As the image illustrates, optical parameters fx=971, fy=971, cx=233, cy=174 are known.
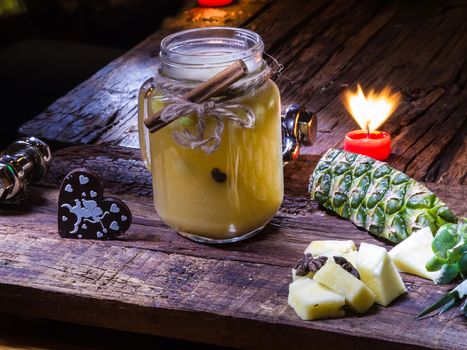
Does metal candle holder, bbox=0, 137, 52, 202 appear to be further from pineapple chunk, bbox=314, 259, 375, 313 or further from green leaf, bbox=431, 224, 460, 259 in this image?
green leaf, bbox=431, 224, 460, 259

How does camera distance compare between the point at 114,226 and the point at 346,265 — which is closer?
the point at 346,265

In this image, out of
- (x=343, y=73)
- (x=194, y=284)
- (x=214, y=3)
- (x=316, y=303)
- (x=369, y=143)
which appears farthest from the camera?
(x=214, y=3)

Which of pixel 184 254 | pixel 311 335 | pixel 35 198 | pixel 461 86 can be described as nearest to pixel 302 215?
pixel 184 254

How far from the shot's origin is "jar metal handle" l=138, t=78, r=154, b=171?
1544 millimetres

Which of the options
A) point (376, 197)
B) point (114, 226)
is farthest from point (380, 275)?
point (114, 226)

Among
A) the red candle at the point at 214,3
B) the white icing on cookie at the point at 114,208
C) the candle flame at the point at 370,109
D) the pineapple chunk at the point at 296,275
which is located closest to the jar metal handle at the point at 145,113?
the white icing on cookie at the point at 114,208

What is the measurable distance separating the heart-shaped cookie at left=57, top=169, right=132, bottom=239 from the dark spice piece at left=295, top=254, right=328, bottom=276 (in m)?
0.31

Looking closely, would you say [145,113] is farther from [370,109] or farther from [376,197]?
[370,109]

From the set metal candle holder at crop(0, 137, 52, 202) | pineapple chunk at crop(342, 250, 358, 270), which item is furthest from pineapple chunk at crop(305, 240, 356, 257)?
metal candle holder at crop(0, 137, 52, 202)

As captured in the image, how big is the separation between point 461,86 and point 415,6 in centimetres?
66

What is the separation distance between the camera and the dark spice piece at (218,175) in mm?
1462

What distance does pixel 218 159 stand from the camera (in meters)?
1.46

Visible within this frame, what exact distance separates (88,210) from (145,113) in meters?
0.18

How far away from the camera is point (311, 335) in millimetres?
1289
